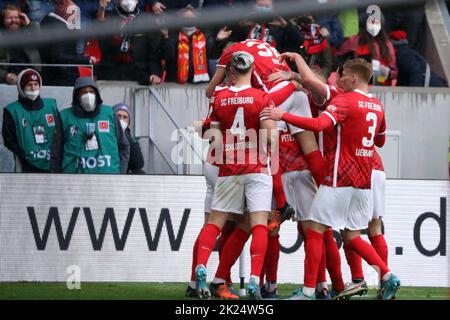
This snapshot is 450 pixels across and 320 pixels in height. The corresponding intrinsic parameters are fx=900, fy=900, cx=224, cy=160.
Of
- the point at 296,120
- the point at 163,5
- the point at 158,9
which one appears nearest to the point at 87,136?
the point at 296,120

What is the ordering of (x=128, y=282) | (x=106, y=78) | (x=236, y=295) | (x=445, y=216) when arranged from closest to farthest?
(x=236, y=295), (x=128, y=282), (x=445, y=216), (x=106, y=78)

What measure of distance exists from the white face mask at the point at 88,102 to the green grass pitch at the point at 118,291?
194cm

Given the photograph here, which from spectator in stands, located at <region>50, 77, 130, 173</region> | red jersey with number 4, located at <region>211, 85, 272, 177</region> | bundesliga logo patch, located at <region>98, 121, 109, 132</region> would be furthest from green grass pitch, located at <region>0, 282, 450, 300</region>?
bundesliga logo patch, located at <region>98, 121, 109, 132</region>

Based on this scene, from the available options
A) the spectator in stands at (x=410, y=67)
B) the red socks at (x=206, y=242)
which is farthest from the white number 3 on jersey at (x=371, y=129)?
the spectator in stands at (x=410, y=67)

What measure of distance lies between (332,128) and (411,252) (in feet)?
12.6

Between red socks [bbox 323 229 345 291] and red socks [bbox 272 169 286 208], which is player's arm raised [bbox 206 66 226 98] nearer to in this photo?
red socks [bbox 272 169 286 208]

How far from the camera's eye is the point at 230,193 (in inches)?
263

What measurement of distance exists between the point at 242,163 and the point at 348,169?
2.57ft

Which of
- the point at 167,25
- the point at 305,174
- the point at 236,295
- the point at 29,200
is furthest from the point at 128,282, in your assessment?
the point at 167,25

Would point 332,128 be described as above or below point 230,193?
above

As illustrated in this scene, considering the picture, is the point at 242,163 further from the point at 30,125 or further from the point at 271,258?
the point at 30,125

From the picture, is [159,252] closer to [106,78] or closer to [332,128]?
[106,78]

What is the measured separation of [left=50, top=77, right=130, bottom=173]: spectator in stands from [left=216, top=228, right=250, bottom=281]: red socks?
3.39m

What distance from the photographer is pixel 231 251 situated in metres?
6.85
